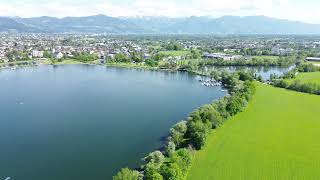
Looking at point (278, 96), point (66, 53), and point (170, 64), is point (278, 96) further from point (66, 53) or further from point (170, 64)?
point (66, 53)

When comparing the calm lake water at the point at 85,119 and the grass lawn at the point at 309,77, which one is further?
the grass lawn at the point at 309,77

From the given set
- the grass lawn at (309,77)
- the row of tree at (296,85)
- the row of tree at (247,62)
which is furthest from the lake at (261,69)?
the row of tree at (296,85)

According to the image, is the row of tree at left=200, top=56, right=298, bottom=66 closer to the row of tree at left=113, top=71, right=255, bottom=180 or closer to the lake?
the lake

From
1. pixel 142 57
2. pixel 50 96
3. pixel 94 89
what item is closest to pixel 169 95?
pixel 94 89

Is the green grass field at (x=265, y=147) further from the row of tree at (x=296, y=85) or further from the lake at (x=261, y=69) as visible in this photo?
the lake at (x=261, y=69)

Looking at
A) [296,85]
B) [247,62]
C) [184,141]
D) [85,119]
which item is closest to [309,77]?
[296,85]

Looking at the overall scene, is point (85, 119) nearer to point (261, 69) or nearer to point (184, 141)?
point (184, 141)
